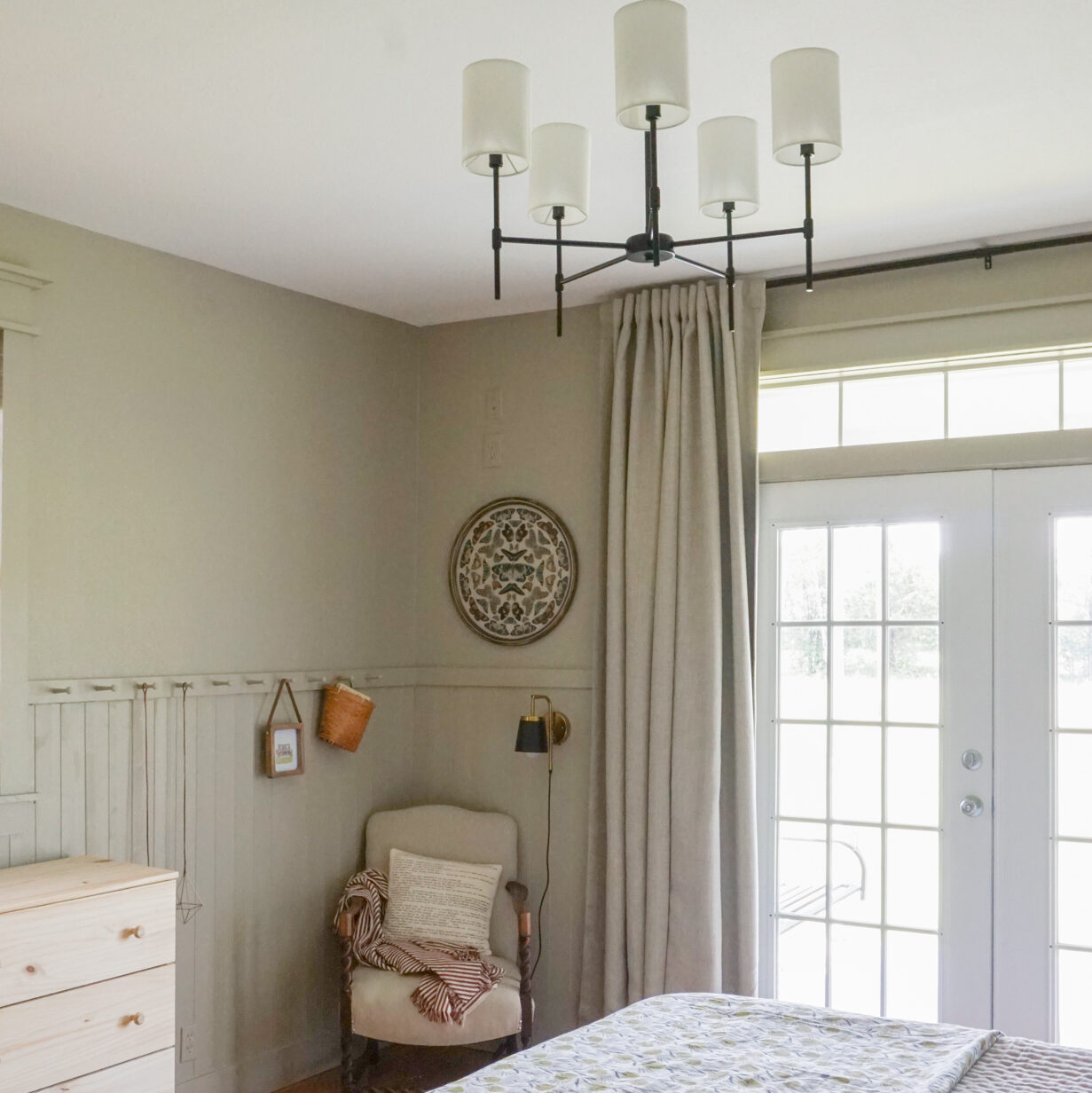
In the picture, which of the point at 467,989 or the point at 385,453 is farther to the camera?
the point at 385,453

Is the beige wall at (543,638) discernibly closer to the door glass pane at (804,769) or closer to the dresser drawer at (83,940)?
the door glass pane at (804,769)

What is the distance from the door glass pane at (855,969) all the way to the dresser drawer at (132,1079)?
81.8 inches

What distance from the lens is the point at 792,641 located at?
4.06 metres

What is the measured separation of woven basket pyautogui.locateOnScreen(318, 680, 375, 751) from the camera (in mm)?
A: 4246

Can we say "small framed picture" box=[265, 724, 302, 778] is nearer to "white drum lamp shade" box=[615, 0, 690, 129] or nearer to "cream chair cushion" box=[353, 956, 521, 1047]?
"cream chair cushion" box=[353, 956, 521, 1047]

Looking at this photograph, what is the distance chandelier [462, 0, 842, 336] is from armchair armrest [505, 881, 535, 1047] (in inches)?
97.3

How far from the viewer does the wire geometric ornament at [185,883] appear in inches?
148

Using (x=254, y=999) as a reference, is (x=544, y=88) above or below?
above

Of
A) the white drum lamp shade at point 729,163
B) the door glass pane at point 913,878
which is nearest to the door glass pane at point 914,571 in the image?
the door glass pane at point 913,878

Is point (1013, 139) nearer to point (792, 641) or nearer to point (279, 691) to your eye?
point (792, 641)

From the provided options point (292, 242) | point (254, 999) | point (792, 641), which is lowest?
point (254, 999)

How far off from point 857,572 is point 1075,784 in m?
0.92

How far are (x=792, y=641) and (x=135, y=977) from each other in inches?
89.3

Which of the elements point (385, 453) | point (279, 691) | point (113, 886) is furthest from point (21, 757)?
point (385, 453)
